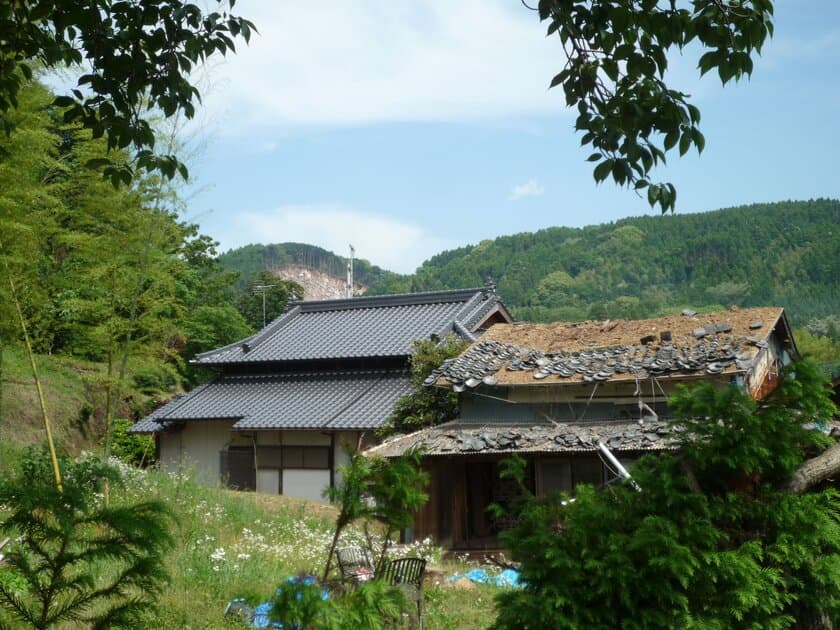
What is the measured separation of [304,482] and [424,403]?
12.1 feet

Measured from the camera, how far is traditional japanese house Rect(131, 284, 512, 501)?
62.4ft

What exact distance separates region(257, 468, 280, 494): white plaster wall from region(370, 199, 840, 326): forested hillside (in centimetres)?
2946

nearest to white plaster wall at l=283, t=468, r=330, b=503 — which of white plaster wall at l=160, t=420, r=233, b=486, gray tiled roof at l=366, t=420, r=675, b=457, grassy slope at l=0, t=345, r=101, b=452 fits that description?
white plaster wall at l=160, t=420, r=233, b=486

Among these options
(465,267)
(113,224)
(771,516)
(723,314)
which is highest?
(465,267)

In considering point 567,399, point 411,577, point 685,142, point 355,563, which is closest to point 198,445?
point 567,399

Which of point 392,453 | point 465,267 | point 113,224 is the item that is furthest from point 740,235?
point 113,224

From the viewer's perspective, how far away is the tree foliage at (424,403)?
1725cm

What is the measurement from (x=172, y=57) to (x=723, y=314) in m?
14.0

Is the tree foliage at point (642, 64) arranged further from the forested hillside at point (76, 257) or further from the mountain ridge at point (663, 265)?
the mountain ridge at point (663, 265)

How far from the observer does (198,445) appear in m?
21.1

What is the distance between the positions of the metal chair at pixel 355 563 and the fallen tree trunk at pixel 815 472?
3825mm

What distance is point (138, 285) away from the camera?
11.8 metres

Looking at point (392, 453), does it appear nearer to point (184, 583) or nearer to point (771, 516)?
point (184, 583)

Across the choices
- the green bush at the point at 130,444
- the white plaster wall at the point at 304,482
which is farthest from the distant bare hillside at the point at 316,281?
the white plaster wall at the point at 304,482
